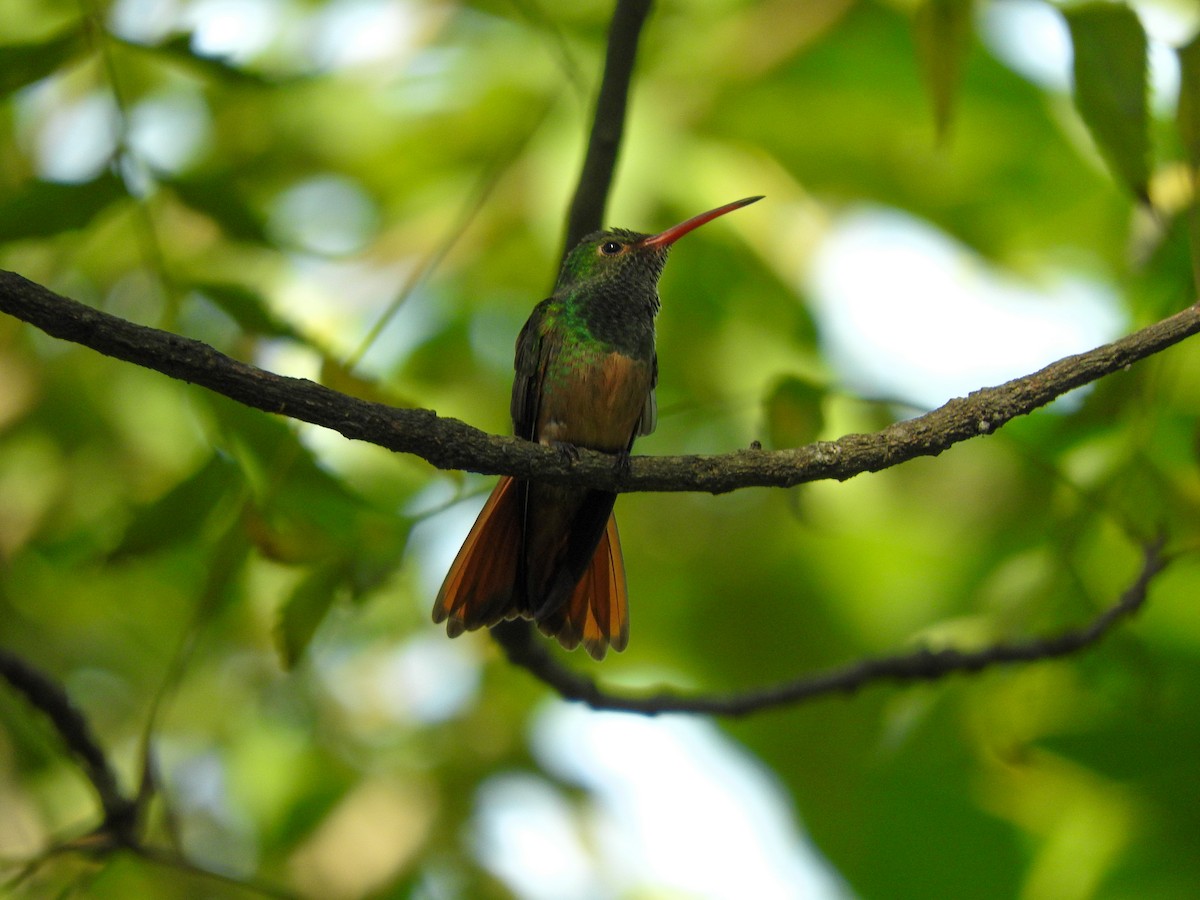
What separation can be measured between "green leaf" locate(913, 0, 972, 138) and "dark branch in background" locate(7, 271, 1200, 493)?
36.2 inches

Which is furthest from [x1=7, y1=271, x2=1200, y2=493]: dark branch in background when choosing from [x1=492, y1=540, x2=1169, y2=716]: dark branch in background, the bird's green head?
the bird's green head

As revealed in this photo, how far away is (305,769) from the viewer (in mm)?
4953

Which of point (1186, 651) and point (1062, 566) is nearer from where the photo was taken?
point (1062, 566)

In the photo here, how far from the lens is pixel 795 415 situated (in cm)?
300

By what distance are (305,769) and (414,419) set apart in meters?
3.18

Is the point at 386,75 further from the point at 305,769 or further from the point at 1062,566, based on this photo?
the point at 1062,566

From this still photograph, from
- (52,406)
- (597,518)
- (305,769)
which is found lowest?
(305,769)

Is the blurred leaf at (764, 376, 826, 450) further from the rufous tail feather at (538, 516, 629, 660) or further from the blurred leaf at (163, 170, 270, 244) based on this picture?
the blurred leaf at (163, 170, 270, 244)

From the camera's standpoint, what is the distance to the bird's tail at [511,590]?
3371 mm

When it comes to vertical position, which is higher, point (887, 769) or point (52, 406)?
point (52, 406)

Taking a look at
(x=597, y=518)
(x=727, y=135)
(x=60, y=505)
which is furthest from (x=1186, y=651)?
(x=60, y=505)

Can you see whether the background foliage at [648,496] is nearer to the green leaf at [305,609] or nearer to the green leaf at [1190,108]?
the green leaf at [305,609]

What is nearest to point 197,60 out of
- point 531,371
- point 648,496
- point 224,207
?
point 224,207

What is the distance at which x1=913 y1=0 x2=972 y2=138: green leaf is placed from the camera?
2863 millimetres
